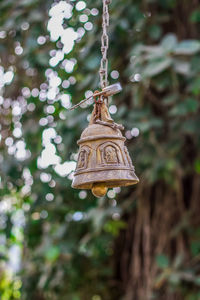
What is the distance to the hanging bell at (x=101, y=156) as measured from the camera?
4.28ft

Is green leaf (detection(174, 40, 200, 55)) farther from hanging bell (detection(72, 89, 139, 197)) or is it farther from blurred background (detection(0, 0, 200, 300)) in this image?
hanging bell (detection(72, 89, 139, 197))

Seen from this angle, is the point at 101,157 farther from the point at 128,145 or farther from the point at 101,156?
the point at 128,145

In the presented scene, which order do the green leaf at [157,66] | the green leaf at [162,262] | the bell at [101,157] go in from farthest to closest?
the green leaf at [162,262] → the green leaf at [157,66] → the bell at [101,157]

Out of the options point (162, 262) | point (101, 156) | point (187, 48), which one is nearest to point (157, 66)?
point (187, 48)

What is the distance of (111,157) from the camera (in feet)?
4.35

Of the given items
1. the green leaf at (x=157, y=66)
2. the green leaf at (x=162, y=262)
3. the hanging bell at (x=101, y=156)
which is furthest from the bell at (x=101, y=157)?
the green leaf at (x=162, y=262)

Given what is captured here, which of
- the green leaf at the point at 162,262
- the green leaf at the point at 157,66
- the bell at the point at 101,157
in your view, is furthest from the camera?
the green leaf at the point at 162,262

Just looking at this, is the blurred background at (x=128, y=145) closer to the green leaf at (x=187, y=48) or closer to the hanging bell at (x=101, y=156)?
the green leaf at (x=187, y=48)

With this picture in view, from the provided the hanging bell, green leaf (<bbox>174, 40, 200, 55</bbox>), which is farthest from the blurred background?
the hanging bell

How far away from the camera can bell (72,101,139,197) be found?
130 cm

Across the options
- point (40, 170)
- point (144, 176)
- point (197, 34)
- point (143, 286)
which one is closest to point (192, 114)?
point (144, 176)

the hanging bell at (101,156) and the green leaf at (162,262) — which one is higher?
the hanging bell at (101,156)

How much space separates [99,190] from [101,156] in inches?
3.6

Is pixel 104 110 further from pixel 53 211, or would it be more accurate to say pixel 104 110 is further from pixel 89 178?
pixel 53 211
